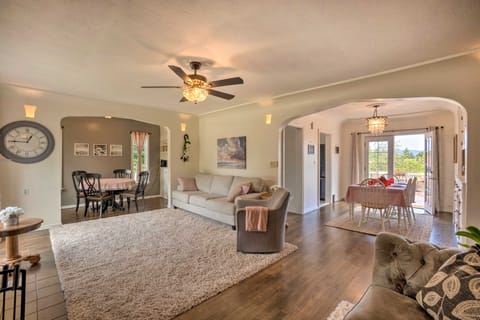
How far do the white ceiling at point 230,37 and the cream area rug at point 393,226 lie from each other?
2.89 m

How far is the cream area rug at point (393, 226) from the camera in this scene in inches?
165

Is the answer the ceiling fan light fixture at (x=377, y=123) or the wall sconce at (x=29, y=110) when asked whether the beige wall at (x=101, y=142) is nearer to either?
the wall sconce at (x=29, y=110)

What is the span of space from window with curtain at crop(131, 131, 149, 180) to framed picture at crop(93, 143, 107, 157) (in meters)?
0.84

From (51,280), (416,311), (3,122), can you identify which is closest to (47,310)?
(51,280)

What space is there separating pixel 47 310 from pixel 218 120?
17.0 ft

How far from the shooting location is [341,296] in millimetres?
2316

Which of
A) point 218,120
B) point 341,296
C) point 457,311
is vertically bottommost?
point 341,296

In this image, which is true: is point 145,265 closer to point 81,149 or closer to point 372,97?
point 372,97

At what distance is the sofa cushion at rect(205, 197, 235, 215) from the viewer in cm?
445

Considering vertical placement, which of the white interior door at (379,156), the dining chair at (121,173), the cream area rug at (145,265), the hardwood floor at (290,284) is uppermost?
the white interior door at (379,156)

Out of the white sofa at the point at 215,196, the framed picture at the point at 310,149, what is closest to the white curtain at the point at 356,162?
the framed picture at the point at 310,149

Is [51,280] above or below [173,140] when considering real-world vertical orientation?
below

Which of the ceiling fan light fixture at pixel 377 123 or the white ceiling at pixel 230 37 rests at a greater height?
the white ceiling at pixel 230 37

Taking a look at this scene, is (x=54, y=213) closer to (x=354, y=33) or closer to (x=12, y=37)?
(x=12, y=37)
